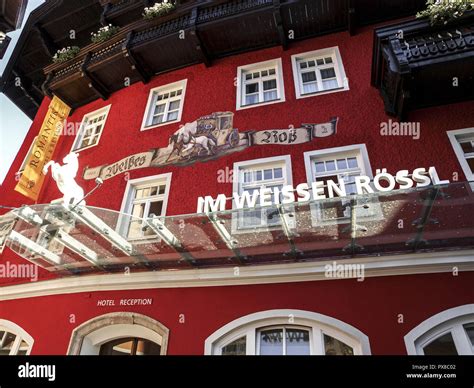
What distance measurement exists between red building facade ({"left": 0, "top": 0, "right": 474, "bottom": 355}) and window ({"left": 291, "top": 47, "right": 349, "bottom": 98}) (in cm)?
4

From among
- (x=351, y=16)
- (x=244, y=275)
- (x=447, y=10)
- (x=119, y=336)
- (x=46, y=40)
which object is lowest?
(x=119, y=336)

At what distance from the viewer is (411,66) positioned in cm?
739

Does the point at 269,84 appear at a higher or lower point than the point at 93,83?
lower

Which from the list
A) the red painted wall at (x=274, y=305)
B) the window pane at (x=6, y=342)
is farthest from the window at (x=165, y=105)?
the window pane at (x=6, y=342)

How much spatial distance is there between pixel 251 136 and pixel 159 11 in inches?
235

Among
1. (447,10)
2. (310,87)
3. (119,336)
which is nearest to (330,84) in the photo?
(310,87)

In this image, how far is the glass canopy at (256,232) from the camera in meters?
5.95

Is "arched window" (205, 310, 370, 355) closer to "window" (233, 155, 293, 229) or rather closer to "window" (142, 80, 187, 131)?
"window" (233, 155, 293, 229)

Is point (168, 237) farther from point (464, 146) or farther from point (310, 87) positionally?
point (464, 146)

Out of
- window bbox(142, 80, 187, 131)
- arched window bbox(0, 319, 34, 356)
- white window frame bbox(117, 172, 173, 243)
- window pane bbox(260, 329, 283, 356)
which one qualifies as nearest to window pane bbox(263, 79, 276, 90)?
window bbox(142, 80, 187, 131)

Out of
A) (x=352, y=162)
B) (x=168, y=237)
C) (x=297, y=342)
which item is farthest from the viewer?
(x=352, y=162)

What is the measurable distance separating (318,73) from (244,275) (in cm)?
649

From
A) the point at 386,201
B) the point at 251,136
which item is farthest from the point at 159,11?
the point at 386,201

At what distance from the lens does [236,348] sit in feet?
21.6
